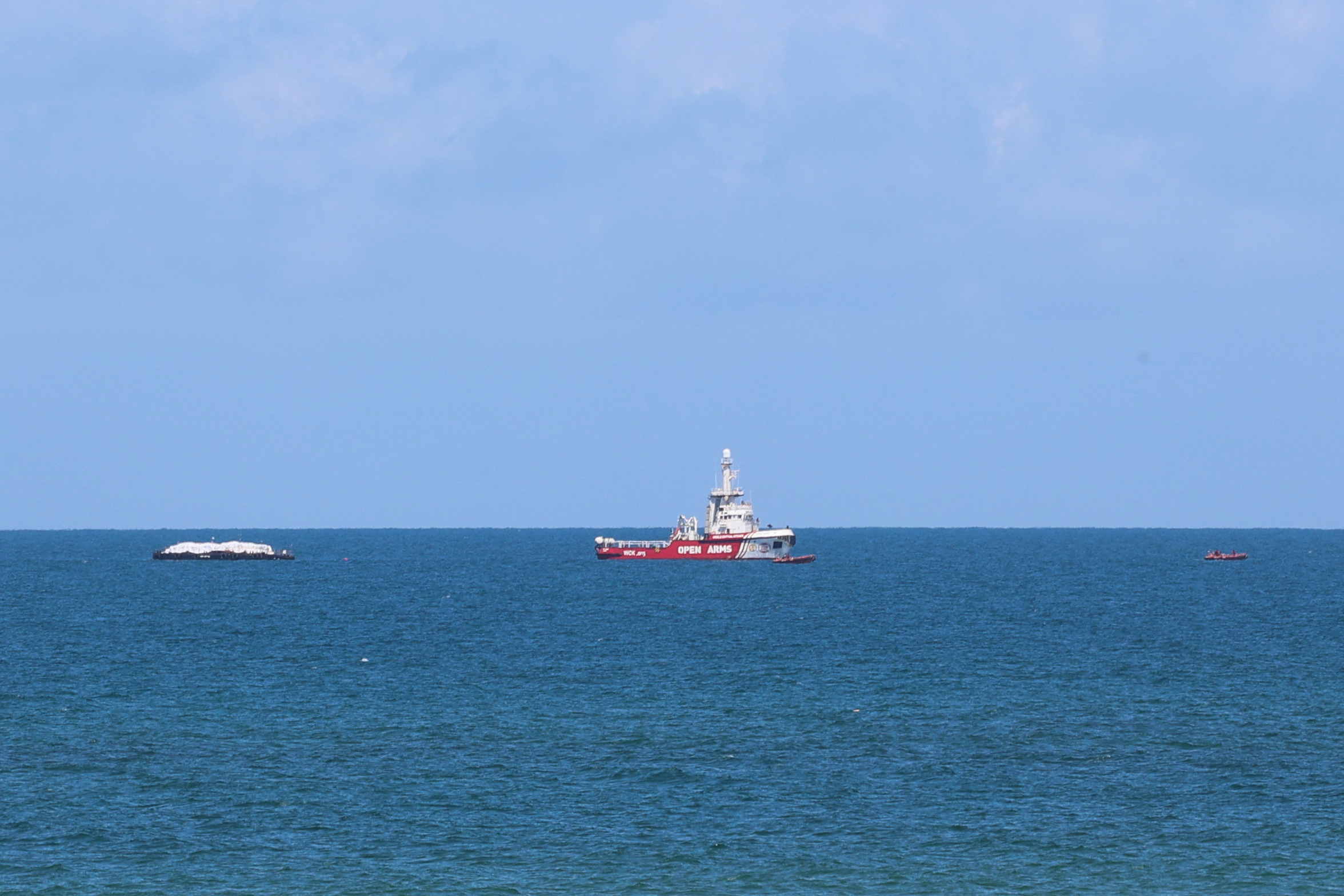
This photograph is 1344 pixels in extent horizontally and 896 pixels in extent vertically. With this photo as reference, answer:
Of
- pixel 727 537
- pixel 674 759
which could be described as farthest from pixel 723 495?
pixel 674 759

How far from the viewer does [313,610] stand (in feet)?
412

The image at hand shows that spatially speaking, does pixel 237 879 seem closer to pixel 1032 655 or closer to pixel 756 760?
pixel 756 760

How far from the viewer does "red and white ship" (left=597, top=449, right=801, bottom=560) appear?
595 feet

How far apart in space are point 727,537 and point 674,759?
13035 centimetres

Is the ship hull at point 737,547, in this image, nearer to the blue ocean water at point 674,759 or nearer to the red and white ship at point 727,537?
the red and white ship at point 727,537

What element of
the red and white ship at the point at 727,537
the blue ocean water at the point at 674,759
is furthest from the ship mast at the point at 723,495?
the blue ocean water at the point at 674,759

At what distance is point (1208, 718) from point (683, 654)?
3328cm

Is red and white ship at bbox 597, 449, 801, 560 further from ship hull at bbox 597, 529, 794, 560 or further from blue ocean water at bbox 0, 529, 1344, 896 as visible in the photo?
blue ocean water at bbox 0, 529, 1344, 896

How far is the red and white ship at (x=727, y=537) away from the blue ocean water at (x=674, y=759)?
75118 millimetres

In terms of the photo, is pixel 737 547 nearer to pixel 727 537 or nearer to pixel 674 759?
pixel 727 537

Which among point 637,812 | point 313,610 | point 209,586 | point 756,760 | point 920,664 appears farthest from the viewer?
point 209,586

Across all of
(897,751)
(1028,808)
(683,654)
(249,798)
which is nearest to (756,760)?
(897,751)

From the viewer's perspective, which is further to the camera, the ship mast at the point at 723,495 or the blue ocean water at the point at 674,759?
the ship mast at the point at 723,495

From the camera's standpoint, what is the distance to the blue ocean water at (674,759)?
132 feet
